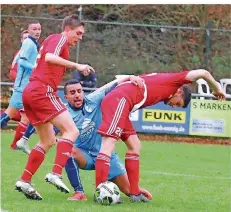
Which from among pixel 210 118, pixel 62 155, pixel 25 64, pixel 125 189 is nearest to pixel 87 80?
pixel 210 118

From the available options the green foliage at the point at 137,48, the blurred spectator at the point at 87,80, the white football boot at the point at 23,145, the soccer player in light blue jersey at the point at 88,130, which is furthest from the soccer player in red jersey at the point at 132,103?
the green foliage at the point at 137,48

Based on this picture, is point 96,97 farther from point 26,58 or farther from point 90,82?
point 90,82

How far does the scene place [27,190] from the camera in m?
7.77

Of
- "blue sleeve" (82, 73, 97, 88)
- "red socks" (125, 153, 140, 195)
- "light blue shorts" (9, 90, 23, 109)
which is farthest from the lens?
"blue sleeve" (82, 73, 97, 88)

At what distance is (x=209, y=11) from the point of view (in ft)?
77.0

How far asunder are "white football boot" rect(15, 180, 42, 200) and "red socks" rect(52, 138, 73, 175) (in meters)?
0.30

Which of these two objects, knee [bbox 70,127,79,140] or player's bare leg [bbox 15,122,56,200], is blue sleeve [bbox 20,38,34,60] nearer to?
player's bare leg [bbox 15,122,56,200]

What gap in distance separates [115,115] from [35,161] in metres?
0.93

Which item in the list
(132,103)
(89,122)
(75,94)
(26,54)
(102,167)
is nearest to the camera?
(102,167)

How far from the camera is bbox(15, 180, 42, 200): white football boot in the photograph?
775 centimetres

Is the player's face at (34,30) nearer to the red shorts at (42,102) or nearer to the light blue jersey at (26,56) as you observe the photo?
the light blue jersey at (26,56)

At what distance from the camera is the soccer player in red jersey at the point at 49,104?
781cm

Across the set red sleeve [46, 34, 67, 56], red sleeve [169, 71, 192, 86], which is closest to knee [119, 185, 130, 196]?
red sleeve [169, 71, 192, 86]
